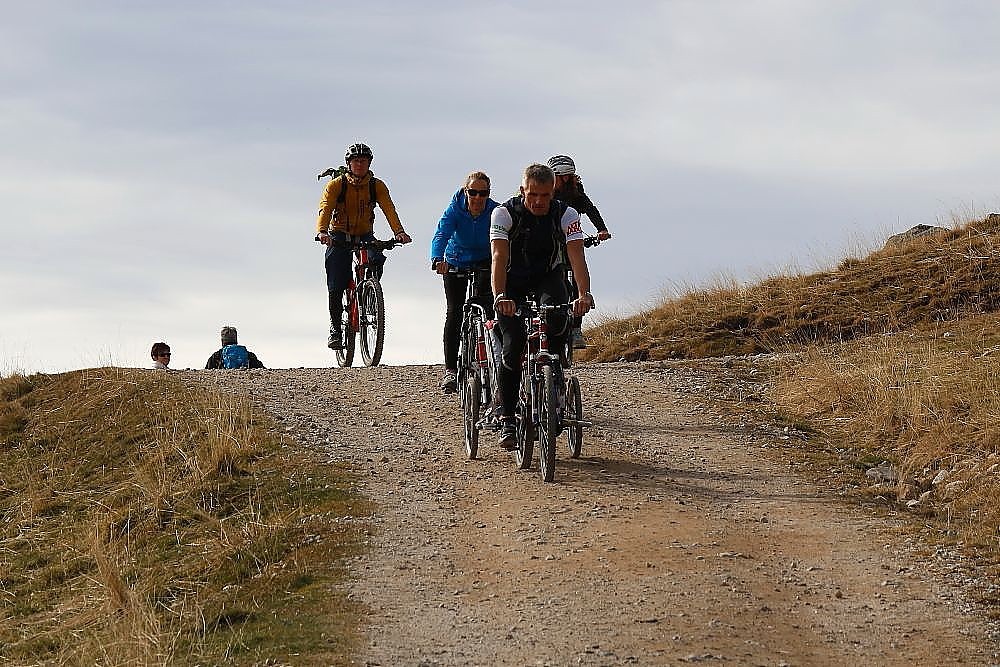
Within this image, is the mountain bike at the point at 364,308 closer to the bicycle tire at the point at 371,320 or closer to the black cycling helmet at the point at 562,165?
the bicycle tire at the point at 371,320

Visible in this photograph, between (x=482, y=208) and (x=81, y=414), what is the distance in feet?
16.0

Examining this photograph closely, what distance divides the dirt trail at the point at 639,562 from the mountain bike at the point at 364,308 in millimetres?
2565

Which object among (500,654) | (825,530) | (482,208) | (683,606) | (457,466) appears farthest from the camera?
(482,208)

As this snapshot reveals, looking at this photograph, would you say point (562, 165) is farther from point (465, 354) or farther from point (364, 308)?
point (364, 308)

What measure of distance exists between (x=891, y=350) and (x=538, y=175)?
5.54 m

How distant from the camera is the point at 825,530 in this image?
26.0ft

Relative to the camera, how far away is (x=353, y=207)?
1336cm

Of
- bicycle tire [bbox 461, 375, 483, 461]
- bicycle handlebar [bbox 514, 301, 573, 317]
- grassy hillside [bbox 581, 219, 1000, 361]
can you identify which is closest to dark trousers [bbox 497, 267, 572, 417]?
bicycle handlebar [bbox 514, 301, 573, 317]

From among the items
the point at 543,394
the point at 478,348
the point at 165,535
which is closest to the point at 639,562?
the point at 543,394

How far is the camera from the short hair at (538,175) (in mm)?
8664

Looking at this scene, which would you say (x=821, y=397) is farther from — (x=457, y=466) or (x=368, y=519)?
(x=368, y=519)

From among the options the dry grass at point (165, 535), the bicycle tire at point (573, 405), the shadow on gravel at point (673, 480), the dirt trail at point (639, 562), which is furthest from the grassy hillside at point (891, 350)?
the dry grass at point (165, 535)

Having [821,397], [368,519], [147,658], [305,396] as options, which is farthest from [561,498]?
[305,396]

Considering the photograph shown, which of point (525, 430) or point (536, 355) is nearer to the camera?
point (536, 355)
